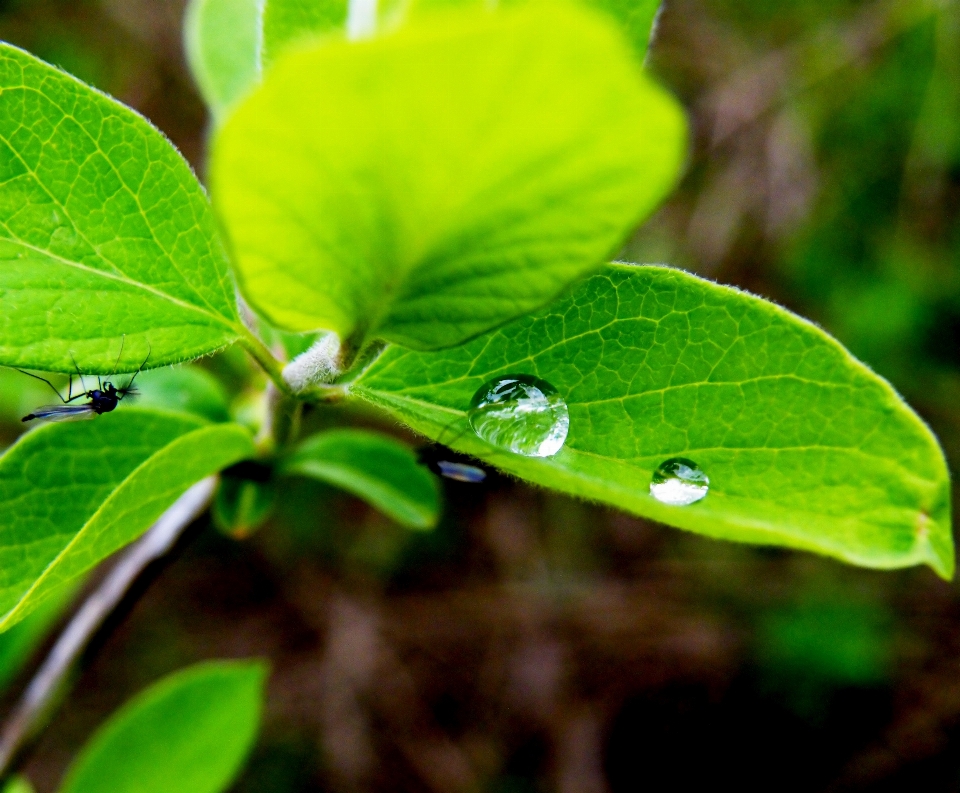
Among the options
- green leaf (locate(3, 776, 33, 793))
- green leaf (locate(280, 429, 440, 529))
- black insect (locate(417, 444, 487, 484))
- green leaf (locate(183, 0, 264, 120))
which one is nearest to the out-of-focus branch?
green leaf (locate(183, 0, 264, 120))

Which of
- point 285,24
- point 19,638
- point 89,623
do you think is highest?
point 285,24

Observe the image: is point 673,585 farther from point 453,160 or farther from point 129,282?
point 453,160

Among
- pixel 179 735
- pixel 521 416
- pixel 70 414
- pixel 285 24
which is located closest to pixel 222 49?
pixel 285 24

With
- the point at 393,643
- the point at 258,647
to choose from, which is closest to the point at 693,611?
the point at 393,643

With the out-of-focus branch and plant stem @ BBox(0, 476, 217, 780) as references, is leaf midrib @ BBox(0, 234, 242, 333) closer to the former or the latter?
plant stem @ BBox(0, 476, 217, 780)

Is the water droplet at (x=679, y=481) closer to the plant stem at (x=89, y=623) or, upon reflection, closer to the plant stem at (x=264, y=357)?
the plant stem at (x=264, y=357)

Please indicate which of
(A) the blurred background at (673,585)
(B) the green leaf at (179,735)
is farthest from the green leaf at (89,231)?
(A) the blurred background at (673,585)

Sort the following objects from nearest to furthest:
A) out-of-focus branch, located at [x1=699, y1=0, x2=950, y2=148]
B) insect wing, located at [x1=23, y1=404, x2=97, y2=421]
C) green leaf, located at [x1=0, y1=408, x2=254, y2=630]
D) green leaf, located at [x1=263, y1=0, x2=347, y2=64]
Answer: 1. green leaf, located at [x1=0, y1=408, x2=254, y2=630]
2. green leaf, located at [x1=263, y1=0, x2=347, y2=64]
3. insect wing, located at [x1=23, y1=404, x2=97, y2=421]
4. out-of-focus branch, located at [x1=699, y1=0, x2=950, y2=148]
